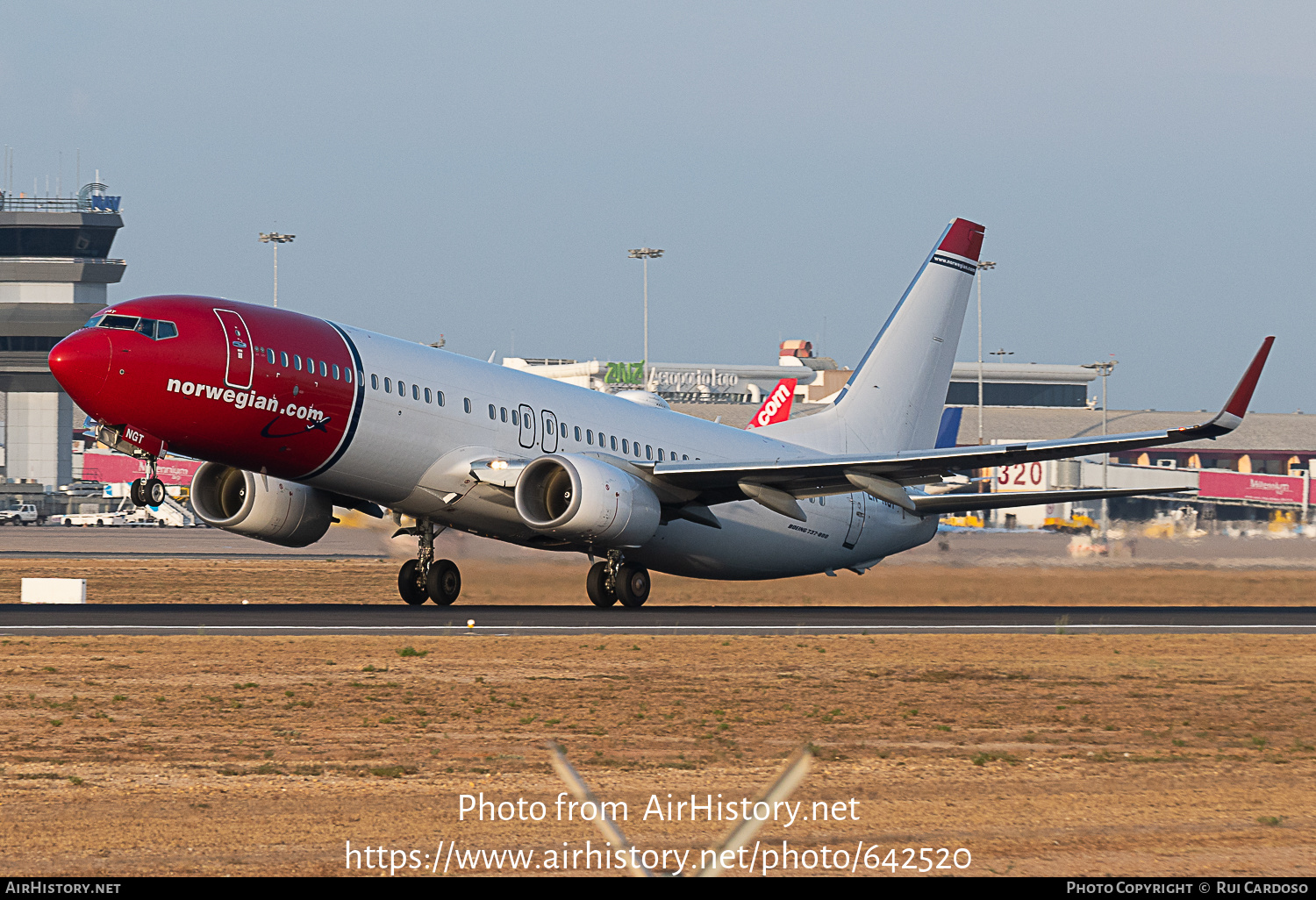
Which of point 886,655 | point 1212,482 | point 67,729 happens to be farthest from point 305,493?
point 1212,482

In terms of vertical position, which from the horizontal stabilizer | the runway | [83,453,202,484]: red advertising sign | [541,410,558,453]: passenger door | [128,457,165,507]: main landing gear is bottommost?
[83,453,202,484]: red advertising sign

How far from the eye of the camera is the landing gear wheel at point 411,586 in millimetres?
31609

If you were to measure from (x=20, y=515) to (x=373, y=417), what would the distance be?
95090 mm

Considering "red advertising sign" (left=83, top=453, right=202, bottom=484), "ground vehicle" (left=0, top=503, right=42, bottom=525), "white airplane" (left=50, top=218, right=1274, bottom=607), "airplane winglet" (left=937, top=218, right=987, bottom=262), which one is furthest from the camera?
"red advertising sign" (left=83, top=453, right=202, bottom=484)

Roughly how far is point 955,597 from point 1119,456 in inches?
4023

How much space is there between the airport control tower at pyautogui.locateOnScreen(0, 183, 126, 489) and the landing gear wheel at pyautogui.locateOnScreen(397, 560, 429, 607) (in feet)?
353

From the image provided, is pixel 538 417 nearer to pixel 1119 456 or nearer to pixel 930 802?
pixel 930 802

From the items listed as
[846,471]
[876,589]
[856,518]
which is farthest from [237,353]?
[856,518]

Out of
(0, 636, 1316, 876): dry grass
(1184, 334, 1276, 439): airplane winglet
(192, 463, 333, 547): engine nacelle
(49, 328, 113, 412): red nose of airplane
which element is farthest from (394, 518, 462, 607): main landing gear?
(1184, 334, 1276, 439): airplane winglet

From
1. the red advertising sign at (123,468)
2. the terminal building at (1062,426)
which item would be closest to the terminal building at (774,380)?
the terminal building at (1062,426)

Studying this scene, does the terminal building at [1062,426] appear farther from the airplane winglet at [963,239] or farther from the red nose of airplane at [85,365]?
the red nose of airplane at [85,365]

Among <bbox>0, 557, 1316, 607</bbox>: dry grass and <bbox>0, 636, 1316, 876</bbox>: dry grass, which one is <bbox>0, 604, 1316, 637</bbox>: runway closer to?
<bbox>0, 557, 1316, 607</bbox>: dry grass

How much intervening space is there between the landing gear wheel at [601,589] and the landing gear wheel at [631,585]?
18cm

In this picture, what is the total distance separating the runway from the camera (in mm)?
25016
